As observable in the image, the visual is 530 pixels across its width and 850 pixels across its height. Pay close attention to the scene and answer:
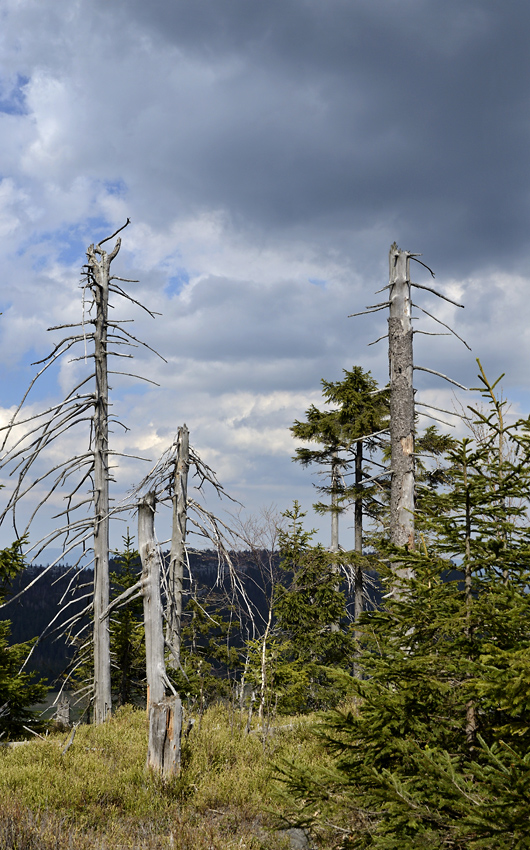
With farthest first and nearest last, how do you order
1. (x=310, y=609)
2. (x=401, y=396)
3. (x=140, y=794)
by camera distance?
(x=310, y=609) → (x=401, y=396) → (x=140, y=794)

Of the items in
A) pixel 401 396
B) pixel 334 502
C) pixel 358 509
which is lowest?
pixel 358 509

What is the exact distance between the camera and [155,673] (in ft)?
25.0

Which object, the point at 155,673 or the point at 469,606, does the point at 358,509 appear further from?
the point at 469,606

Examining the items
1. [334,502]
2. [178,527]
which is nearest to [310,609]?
[334,502]

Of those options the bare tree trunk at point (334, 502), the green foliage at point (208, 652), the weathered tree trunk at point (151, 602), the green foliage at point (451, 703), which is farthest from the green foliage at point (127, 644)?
the green foliage at point (451, 703)

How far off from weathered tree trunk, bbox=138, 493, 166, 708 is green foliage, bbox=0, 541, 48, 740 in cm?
448

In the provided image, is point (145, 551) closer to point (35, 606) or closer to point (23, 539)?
point (23, 539)

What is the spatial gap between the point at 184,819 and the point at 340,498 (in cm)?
1535

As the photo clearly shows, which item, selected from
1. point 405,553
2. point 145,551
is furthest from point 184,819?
point 405,553

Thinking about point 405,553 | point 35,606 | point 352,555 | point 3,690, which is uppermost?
point 405,553

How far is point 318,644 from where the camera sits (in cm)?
1931

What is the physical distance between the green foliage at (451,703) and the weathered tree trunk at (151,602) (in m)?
4.21

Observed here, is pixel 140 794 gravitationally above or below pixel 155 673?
below

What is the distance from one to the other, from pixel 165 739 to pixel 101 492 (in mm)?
6252
